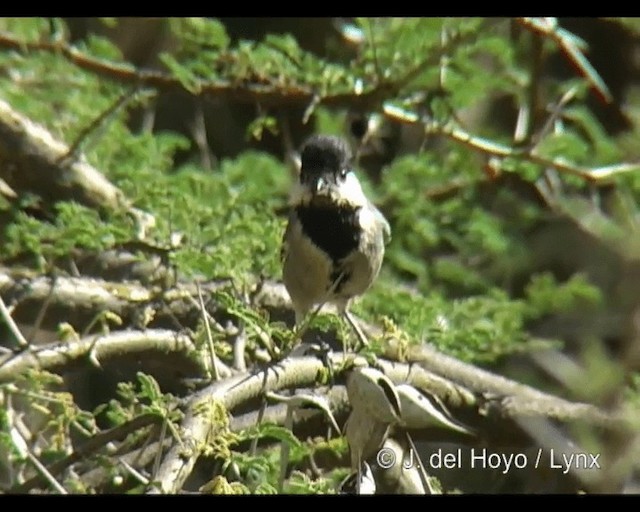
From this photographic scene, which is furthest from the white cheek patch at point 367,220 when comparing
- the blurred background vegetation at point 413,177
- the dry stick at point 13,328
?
the dry stick at point 13,328

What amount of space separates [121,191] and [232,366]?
67 centimetres

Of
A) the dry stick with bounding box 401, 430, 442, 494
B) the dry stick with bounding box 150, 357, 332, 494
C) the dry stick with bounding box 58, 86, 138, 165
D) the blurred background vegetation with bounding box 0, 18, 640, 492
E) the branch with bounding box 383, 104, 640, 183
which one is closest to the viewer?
the dry stick with bounding box 150, 357, 332, 494

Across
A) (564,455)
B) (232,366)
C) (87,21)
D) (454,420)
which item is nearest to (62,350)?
(232,366)

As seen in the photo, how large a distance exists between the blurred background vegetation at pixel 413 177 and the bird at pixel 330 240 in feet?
0.19

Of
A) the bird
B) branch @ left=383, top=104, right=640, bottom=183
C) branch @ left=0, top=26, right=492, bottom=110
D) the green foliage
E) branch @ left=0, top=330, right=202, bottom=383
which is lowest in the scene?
the green foliage

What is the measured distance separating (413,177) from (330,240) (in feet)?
1.77

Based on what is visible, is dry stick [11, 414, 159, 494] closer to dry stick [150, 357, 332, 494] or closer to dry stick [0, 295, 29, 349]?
dry stick [150, 357, 332, 494]

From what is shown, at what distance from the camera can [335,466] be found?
183cm

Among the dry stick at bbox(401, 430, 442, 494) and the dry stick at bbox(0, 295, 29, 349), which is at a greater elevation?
the dry stick at bbox(401, 430, 442, 494)

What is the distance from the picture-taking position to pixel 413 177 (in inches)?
105

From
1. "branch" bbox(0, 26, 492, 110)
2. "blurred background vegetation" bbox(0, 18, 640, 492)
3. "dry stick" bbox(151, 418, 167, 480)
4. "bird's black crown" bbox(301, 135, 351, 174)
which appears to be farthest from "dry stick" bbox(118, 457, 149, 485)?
"branch" bbox(0, 26, 492, 110)

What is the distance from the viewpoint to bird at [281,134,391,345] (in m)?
2.14

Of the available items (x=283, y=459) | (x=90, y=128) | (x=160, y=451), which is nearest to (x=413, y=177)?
(x=90, y=128)
